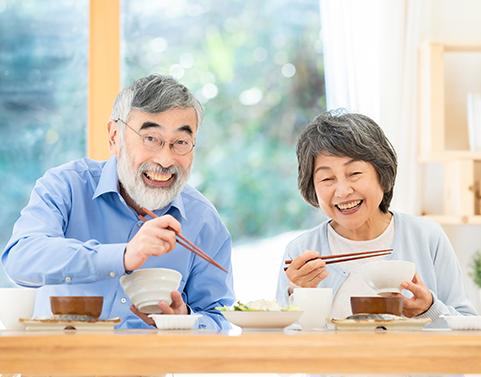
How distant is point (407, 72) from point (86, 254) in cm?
238

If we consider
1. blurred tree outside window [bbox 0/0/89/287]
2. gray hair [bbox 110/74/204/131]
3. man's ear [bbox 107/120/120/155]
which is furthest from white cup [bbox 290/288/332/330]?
blurred tree outside window [bbox 0/0/89/287]

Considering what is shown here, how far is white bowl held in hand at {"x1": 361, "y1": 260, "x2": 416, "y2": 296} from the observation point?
1440 mm

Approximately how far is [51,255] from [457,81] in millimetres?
2740

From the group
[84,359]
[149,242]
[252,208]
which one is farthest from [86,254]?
[252,208]

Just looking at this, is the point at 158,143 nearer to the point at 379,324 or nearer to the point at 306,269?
the point at 306,269

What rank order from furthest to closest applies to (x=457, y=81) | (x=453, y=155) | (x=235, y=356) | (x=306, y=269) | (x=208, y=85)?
(x=208, y=85), (x=457, y=81), (x=453, y=155), (x=306, y=269), (x=235, y=356)

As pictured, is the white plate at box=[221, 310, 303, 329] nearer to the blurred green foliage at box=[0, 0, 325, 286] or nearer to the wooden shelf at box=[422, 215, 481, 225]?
the wooden shelf at box=[422, 215, 481, 225]

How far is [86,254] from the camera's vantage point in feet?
4.99

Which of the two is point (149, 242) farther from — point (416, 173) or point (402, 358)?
point (416, 173)

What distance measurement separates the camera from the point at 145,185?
2010mm

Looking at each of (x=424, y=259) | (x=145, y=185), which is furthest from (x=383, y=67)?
(x=145, y=185)

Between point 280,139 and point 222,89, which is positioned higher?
point 222,89

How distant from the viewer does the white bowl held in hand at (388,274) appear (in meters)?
→ 1.44

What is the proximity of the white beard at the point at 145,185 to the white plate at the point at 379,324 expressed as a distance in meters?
0.95
